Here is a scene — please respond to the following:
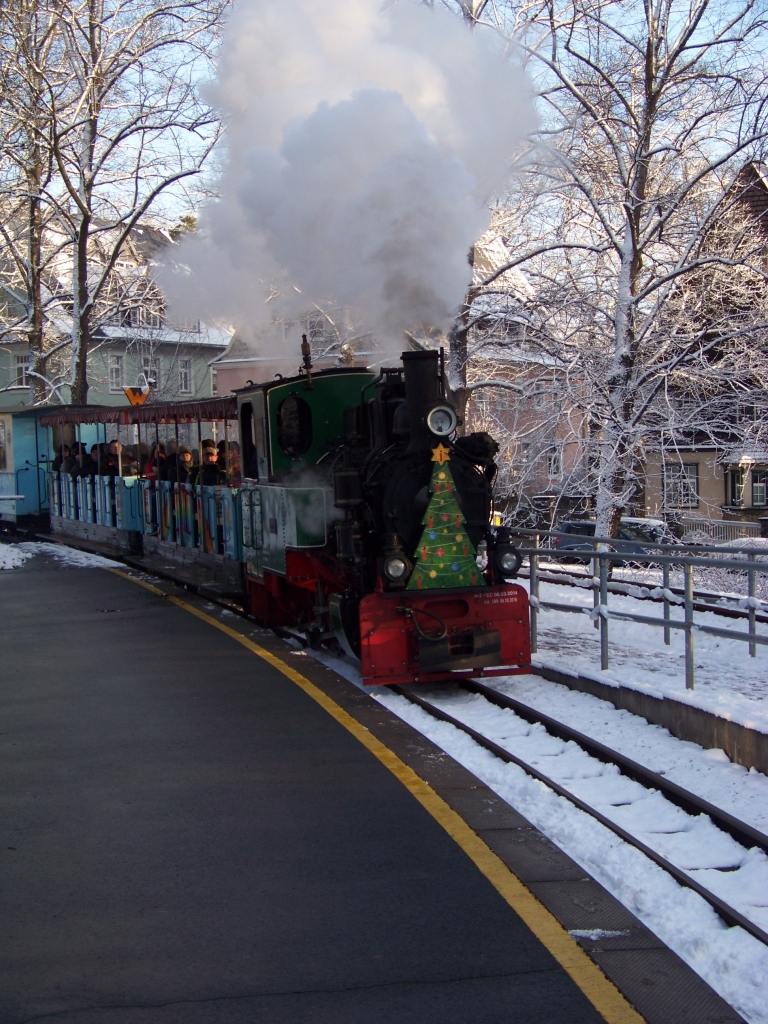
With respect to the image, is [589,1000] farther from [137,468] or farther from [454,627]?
[137,468]

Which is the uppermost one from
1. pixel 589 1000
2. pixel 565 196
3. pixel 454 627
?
pixel 565 196

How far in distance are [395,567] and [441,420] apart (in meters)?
1.12

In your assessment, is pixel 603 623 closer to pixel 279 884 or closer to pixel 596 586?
pixel 596 586

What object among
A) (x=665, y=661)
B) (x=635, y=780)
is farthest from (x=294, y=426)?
(x=635, y=780)

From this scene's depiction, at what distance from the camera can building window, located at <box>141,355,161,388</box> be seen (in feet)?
128

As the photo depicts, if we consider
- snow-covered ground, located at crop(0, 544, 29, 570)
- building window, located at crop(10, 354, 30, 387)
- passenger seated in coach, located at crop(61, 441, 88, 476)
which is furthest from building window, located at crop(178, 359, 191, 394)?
snow-covered ground, located at crop(0, 544, 29, 570)

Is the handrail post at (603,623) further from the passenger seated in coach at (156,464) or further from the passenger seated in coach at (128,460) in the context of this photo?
the passenger seated in coach at (128,460)

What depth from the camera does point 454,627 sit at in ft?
24.8

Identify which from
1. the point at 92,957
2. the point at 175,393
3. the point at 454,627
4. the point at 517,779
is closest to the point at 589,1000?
the point at 92,957

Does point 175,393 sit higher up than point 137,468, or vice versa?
point 175,393

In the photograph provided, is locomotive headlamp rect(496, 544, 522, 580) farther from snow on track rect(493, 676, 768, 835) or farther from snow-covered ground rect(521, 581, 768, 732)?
snow on track rect(493, 676, 768, 835)

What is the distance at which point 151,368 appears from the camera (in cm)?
3912

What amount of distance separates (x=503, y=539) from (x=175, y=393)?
35.5m

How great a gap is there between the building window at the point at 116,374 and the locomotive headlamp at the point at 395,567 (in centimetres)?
3489
